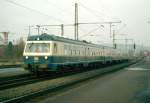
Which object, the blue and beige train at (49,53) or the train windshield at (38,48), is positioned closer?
the blue and beige train at (49,53)

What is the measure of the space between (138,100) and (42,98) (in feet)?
12.9

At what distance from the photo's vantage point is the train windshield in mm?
24281

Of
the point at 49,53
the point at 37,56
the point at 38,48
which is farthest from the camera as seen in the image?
the point at 38,48

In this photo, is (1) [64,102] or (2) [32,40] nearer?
(1) [64,102]

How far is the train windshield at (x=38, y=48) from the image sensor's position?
24281 millimetres

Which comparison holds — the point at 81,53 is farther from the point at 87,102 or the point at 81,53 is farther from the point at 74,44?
the point at 87,102

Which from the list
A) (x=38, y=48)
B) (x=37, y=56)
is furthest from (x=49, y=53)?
(x=38, y=48)

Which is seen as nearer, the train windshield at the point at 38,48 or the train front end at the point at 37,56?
the train front end at the point at 37,56

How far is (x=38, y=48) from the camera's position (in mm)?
24641

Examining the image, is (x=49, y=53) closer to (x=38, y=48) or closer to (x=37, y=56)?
(x=37, y=56)

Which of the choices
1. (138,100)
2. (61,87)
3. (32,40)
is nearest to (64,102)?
(138,100)

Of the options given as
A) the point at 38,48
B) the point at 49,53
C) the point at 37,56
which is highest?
the point at 38,48

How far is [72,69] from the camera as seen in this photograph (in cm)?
3045

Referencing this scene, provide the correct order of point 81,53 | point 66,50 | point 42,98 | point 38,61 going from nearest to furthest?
1. point 42,98
2. point 38,61
3. point 66,50
4. point 81,53
